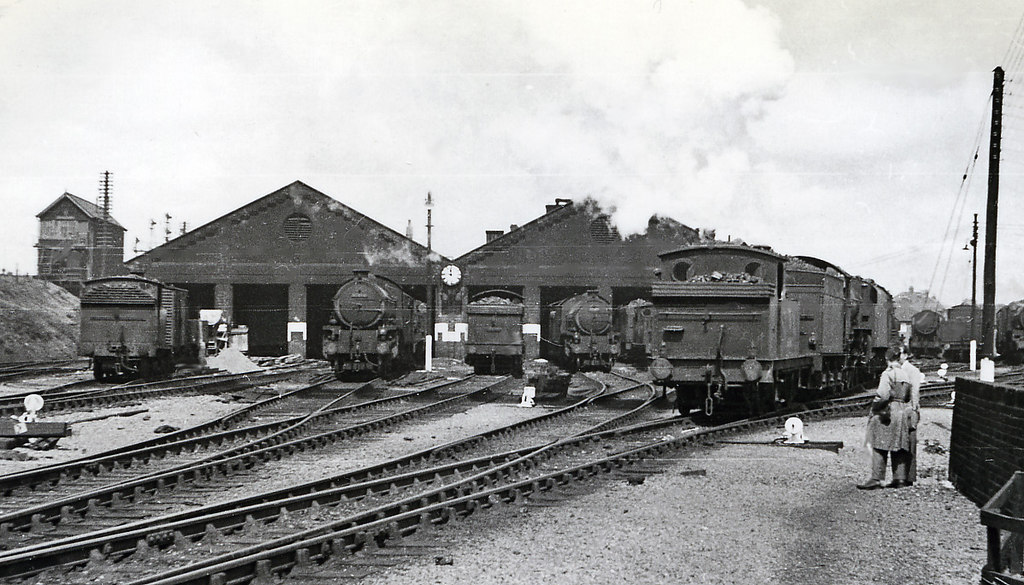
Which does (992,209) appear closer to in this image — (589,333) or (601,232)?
(589,333)

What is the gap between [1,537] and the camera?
6672mm

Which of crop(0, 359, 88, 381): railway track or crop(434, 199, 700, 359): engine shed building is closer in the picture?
crop(0, 359, 88, 381): railway track

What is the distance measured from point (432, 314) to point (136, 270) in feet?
39.8

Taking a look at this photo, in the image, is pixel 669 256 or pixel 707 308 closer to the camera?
pixel 707 308

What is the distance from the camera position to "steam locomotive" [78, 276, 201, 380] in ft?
70.9

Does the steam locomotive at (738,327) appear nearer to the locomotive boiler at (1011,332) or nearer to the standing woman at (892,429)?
the standing woman at (892,429)

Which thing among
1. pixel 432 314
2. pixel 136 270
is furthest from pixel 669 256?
pixel 136 270

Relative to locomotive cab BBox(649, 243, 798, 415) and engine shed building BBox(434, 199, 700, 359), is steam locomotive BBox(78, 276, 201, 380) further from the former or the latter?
locomotive cab BBox(649, 243, 798, 415)

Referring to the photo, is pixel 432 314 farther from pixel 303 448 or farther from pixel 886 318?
pixel 303 448

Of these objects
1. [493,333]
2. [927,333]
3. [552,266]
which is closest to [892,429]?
[493,333]

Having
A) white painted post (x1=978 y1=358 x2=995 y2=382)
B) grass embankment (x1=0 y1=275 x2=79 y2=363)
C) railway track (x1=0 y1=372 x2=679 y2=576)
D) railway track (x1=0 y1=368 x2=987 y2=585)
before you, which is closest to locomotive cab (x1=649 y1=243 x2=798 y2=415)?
railway track (x1=0 y1=368 x2=987 y2=585)

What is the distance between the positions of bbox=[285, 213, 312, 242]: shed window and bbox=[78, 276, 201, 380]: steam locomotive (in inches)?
499

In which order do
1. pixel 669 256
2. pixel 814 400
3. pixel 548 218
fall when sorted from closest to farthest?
pixel 669 256
pixel 814 400
pixel 548 218

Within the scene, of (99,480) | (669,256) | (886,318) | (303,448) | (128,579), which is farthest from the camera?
(886,318)
